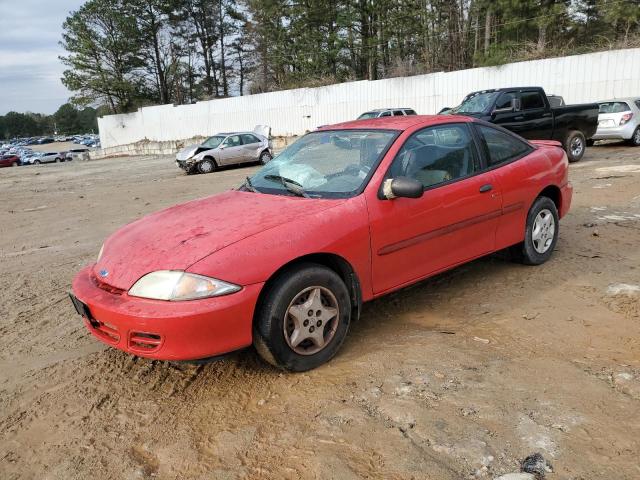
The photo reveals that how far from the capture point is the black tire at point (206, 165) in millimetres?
17984

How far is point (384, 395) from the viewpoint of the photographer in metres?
2.80

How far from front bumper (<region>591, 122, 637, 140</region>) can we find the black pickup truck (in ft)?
7.49

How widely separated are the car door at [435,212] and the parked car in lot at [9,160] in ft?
146

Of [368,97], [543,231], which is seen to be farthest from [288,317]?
[368,97]

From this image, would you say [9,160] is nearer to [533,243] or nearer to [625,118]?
[625,118]

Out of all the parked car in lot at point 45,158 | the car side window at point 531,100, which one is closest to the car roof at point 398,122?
the car side window at point 531,100

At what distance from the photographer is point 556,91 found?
21.2 metres

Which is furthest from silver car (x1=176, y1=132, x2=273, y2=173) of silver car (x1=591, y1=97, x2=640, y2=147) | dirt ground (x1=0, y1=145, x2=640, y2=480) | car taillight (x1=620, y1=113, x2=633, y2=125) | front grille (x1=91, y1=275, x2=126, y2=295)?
front grille (x1=91, y1=275, x2=126, y2=295)

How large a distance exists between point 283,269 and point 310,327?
1.30 ft

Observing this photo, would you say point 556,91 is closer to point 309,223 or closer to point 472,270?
point 472,270

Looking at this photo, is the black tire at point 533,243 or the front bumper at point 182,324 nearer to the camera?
the front bumper at point 182,324

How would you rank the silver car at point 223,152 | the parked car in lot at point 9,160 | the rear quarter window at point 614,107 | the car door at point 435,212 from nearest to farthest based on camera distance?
the car door at point 435,212
the rear quarter window at point 614,107
the silver car at point 223,152
the parked car in lot at point 9,160

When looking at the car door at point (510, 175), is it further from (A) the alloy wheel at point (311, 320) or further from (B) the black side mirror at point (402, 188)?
(A) the alloy wheel at point (311, 320)

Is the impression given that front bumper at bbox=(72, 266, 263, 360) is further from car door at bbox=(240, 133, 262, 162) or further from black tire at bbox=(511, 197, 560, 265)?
car door at bbox=(240, 133, 262, 162)
